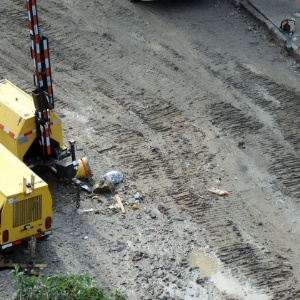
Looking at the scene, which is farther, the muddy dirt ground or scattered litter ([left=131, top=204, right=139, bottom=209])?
scattered litter ([left=131, top=204, right=139, bottom=209])

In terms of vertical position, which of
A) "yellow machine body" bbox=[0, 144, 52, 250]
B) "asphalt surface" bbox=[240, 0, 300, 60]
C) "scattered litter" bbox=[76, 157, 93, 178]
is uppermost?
"yellow machine body" bbox=[0, 144, 52, 250]

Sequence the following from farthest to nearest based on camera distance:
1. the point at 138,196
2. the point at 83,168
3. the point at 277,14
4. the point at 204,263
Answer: the point at 277,14 → the point at 83,168 → the point at 138,196 → the point at 204,263

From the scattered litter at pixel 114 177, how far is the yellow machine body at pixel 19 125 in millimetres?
953

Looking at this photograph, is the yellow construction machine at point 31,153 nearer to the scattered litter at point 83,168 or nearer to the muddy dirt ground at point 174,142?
the scattered litter at point 83,168

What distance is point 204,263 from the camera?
1391 centimetres

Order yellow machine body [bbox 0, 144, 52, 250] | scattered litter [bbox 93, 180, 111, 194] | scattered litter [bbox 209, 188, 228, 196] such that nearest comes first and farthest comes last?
yellow machine body [bbox 0, 144, 52, 250] < scattered litter [bbox 93, 180, 111, 194] < scattered litter [bbox 209, 188, 228, 196]

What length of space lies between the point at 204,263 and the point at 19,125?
12.6 ft

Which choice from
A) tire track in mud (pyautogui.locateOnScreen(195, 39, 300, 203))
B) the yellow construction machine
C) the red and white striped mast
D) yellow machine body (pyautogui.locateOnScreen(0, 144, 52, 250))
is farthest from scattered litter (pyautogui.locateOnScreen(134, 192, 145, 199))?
tire track in mud (pyautogui.locateOnScreen(195, 39, 300, 203))

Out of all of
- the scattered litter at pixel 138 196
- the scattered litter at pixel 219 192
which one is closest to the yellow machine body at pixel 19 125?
the scattered litter at pixel 138 196

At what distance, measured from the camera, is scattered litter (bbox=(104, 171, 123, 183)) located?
15.6 metres

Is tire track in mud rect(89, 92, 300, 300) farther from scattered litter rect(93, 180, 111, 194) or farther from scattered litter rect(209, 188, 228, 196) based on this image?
scattered litter rect(93, 180, 111, 194)

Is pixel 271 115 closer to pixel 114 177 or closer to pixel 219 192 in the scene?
pixel 219 192

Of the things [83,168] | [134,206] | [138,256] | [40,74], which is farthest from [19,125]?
[138,256]

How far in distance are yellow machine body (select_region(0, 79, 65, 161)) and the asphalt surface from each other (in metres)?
7.26
